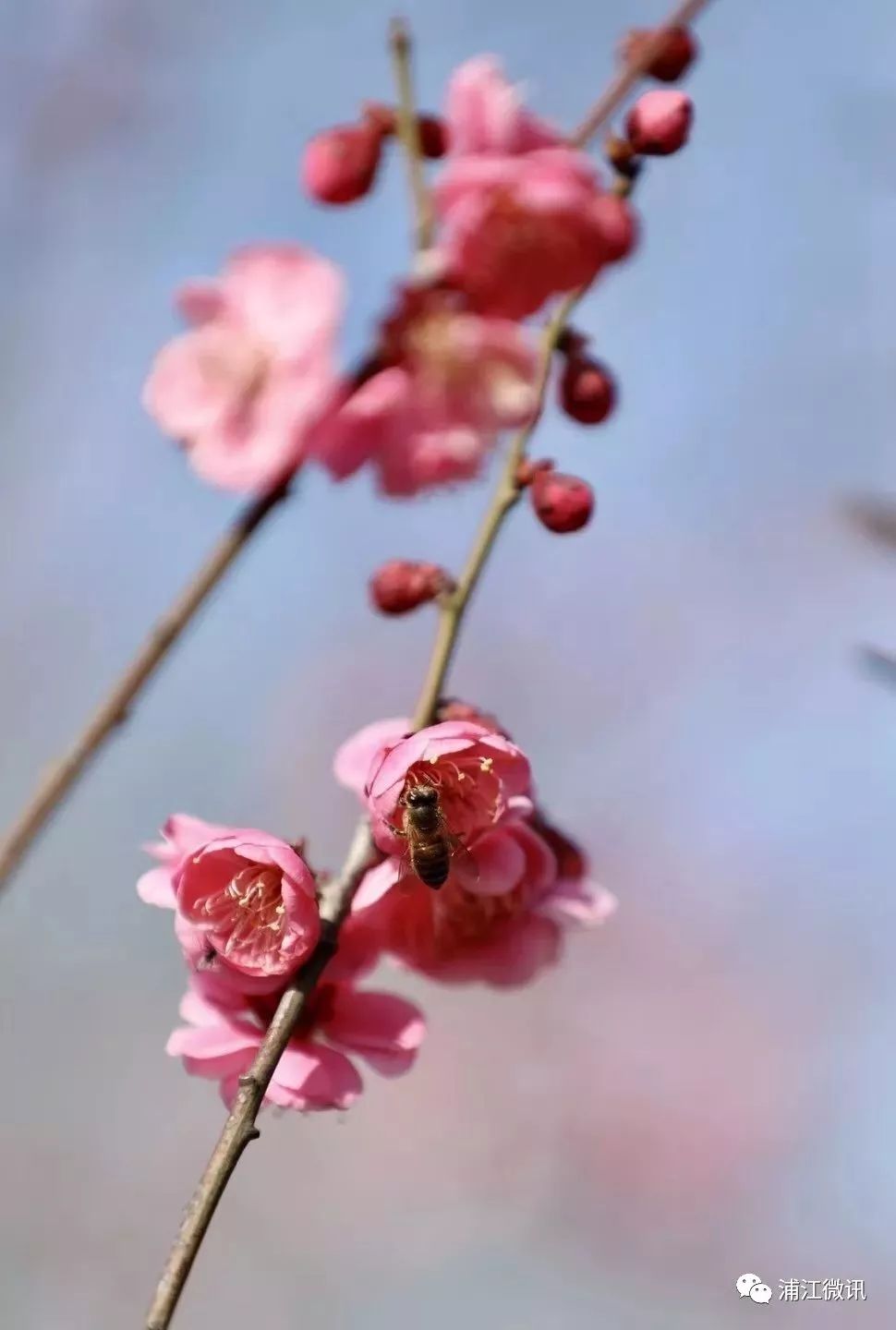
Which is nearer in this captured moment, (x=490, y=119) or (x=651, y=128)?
(x=490, y=119)

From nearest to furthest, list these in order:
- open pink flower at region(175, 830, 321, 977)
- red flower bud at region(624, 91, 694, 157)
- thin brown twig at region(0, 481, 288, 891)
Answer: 1. thin brown twig at region(0, 481, 288, 891)
2. open pink flower at region(175, 830, 321, 977)
3. red flower bud at region(624, 91, 694, 157)

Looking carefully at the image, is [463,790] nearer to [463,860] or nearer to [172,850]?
[463,860]

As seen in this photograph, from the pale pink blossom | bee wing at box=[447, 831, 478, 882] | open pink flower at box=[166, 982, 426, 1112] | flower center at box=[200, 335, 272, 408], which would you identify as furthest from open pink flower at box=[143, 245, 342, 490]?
open pink flower at box=[166, 982, 426, 1112]

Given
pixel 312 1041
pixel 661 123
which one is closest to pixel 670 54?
pixel 661 123

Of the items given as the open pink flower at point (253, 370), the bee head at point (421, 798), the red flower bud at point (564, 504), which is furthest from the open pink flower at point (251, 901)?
the red flower bud at point (564, 504)

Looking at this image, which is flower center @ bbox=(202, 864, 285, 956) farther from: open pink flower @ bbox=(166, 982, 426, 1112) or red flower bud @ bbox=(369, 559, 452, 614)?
red flower bud @ bbox=(369, 559, 452, 614)

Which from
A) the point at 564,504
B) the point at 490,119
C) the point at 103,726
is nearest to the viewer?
the point at 103,726

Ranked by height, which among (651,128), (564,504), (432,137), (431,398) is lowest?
(431,398)

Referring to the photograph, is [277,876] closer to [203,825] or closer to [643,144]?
[203,825]
